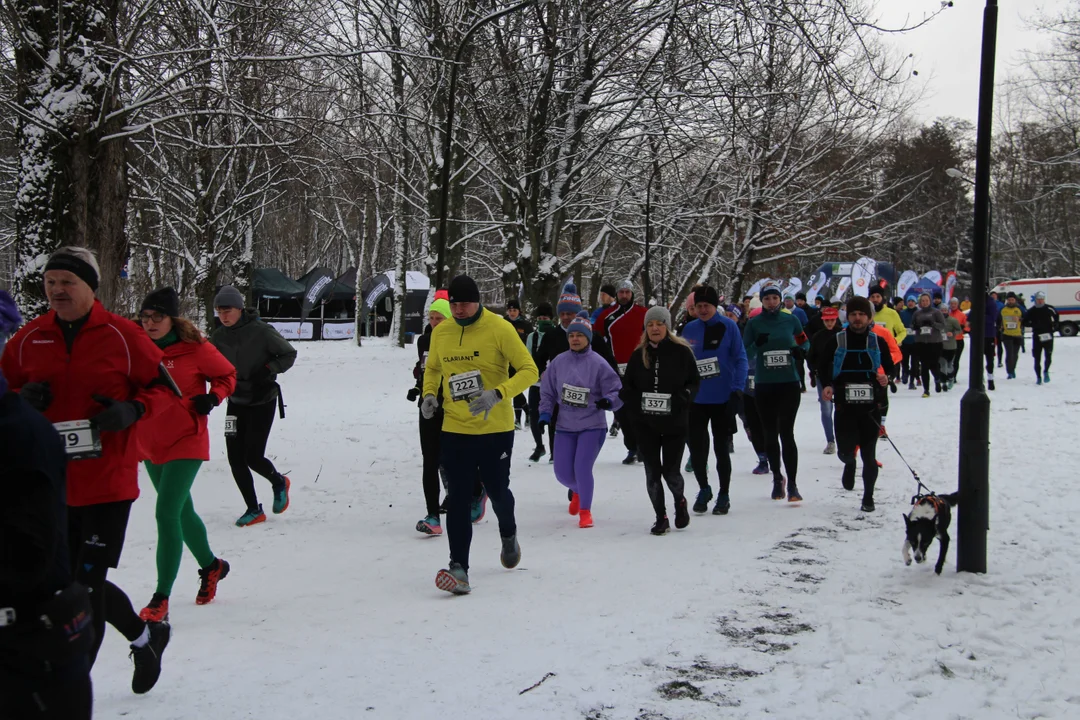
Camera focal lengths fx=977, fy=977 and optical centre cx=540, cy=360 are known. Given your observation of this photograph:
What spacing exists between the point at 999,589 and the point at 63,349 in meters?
5.27

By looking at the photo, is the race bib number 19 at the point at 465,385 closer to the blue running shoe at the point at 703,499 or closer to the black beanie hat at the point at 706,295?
the blue running shoe at the point at 703,499

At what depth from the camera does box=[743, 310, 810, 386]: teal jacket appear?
920cm

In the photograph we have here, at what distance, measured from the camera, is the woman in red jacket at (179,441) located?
539 cm

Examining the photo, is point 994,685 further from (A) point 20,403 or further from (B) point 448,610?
Result: (A) point 20,403

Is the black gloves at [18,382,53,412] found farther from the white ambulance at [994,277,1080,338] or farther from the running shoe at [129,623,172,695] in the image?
the white ambulance at [994,277,1080,338]

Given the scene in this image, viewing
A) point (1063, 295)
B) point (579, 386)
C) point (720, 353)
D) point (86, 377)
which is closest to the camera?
point (86, 377)

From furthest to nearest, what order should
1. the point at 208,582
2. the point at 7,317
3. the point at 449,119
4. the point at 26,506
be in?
the point at 449,119, the point at 208,582, the point at 7,317, the point at 26,506

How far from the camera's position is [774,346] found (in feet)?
30.4

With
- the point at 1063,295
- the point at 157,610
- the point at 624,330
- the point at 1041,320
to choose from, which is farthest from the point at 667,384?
the point at 1063,295

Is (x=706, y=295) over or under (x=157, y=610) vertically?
over

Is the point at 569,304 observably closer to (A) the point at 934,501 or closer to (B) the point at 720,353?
(B) the point at 720,353

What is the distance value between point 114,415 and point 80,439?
0.56ft

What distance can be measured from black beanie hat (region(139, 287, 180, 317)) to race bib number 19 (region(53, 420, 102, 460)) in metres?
2.19

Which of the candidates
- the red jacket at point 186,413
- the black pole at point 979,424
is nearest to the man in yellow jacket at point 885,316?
the black pole at point 979,424
